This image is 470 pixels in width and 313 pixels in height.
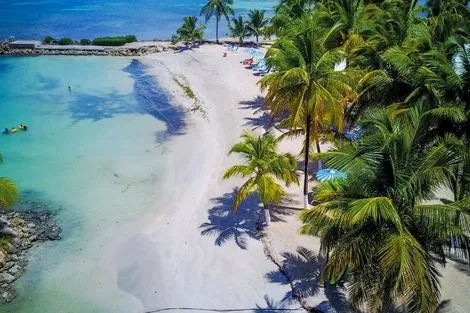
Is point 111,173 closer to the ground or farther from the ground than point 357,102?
closer to the ground

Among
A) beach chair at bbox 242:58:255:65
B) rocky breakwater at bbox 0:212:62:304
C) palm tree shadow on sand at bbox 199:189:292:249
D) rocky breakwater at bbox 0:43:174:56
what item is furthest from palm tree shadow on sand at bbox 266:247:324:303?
rocky breakwater at bbox 0:43:174:56

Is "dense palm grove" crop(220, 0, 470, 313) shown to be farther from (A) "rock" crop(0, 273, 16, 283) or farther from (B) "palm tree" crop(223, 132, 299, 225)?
(A) "rock" crop(0, 273, 16, 283)

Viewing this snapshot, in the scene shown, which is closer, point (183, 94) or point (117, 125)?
point (117, 125)

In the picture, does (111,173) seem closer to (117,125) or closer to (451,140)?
(117,125)

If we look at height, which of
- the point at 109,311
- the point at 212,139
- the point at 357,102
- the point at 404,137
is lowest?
the point at 109,311

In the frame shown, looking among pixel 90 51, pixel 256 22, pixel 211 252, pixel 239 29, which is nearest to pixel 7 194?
pixel 211 252

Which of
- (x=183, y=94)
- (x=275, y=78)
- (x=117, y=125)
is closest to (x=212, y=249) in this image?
(x=275, y=78)

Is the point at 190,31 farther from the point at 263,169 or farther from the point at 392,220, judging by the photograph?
the point at 392,220

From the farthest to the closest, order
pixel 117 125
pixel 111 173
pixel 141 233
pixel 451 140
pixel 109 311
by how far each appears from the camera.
Result: pixel 117 125 < pixel 111 173 < pixel 141 233 < pixel 109 311 < pixel 451 140
